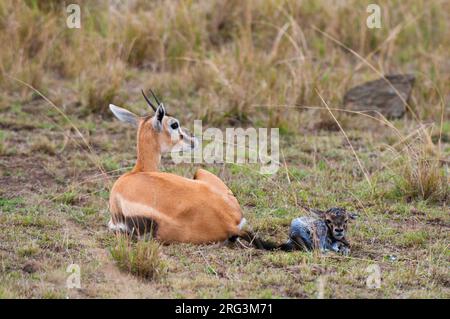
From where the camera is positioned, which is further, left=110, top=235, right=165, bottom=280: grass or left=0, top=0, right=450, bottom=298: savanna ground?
left=0, top=0, right=450, bottom=298: savanna ground

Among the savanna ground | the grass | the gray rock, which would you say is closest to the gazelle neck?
the savanna ground

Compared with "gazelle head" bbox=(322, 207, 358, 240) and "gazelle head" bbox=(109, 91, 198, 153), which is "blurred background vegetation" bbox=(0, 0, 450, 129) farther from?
"gazelle head" bbox=(322, 207, 358, 240)

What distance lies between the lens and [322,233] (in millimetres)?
6957

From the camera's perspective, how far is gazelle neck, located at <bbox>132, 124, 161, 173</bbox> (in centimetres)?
761

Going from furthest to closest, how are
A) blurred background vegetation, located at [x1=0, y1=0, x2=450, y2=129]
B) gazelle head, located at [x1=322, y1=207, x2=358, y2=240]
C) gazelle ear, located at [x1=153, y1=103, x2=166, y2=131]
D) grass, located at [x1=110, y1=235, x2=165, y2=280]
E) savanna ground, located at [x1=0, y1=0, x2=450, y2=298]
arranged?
1. blurred background vegetation, located at [x1=0, y1=0, x2=450, y2=129]
2. gazelle ear, located at [x1=153, y1=103, x2=166, y2=131]
3. gazelle head, located at [x1=322, y1=207, x2=358, y2=240]
4. savanna ground, located at [x1=0, y1=0, x2=450, y2=298]
5. grass, located at [x1=110, y1=235, x2=165, y2=280]

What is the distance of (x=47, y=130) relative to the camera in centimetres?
1023

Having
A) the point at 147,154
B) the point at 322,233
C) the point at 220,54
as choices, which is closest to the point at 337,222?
the point at 322,233

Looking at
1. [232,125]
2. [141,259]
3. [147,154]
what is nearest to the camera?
[141,259]

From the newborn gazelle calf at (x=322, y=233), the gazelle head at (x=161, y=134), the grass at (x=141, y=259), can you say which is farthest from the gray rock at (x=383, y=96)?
the grass at (x=141, y=259)

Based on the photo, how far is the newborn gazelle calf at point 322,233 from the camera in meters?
6.89

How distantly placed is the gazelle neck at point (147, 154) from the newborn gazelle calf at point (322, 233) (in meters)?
1.31

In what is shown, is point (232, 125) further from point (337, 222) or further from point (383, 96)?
point (337, 222)

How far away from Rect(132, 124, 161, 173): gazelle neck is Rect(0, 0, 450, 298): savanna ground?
0.53 metres

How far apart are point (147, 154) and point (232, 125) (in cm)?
311
